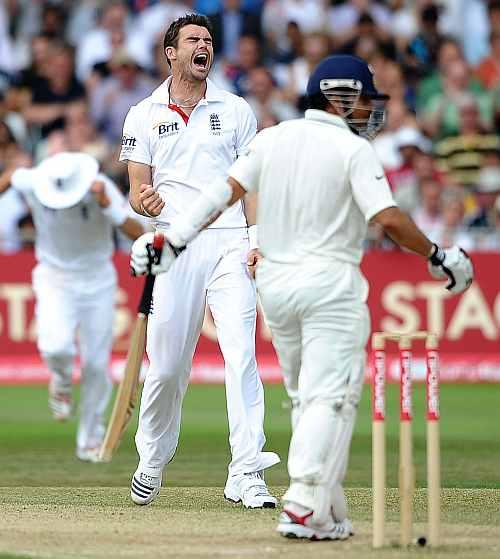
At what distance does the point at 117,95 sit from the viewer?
16.9 meters

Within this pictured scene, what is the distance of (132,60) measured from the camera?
56.0ft

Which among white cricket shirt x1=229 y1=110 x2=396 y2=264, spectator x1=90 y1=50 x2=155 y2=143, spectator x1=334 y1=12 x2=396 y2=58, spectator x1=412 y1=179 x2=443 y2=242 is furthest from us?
spectator x1=334 y1=12 x2=396 y2=58

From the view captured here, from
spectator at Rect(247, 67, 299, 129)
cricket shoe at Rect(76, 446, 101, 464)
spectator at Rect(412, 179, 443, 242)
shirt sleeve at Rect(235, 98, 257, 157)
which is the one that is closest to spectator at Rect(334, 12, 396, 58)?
spectator at Rect(247, 67, 299, 129)

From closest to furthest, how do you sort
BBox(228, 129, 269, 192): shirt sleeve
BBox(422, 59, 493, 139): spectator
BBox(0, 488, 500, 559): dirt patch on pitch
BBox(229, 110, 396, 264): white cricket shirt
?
BBox(0, 488, 500, 559): dirt patch on pitch < BBox(229, 110, 396, 264): white cricket shirt < BBox(228, 129, 269, 192): shirt sleeve < BBox(422, 59, 493, 139): spectator

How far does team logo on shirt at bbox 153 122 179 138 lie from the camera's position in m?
7.35

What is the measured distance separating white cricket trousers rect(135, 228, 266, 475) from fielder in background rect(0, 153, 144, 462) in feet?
10.5

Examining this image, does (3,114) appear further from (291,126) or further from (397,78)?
(291,126)

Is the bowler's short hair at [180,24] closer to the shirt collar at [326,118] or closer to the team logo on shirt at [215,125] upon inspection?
the team logo on shirt at [215,125]

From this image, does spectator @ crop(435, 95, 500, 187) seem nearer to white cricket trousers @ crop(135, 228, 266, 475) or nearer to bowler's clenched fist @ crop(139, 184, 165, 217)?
white cricket trousers @ crop(135, 228, 266, 475)

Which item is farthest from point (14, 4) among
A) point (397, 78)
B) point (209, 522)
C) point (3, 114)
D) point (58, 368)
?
point (209, 522)

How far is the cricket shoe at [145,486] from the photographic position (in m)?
7.29

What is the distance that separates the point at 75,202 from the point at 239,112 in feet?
10.2

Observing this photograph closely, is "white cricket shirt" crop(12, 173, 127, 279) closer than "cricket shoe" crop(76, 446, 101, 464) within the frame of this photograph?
No

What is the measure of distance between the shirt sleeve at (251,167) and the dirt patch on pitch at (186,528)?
1.39 metres
